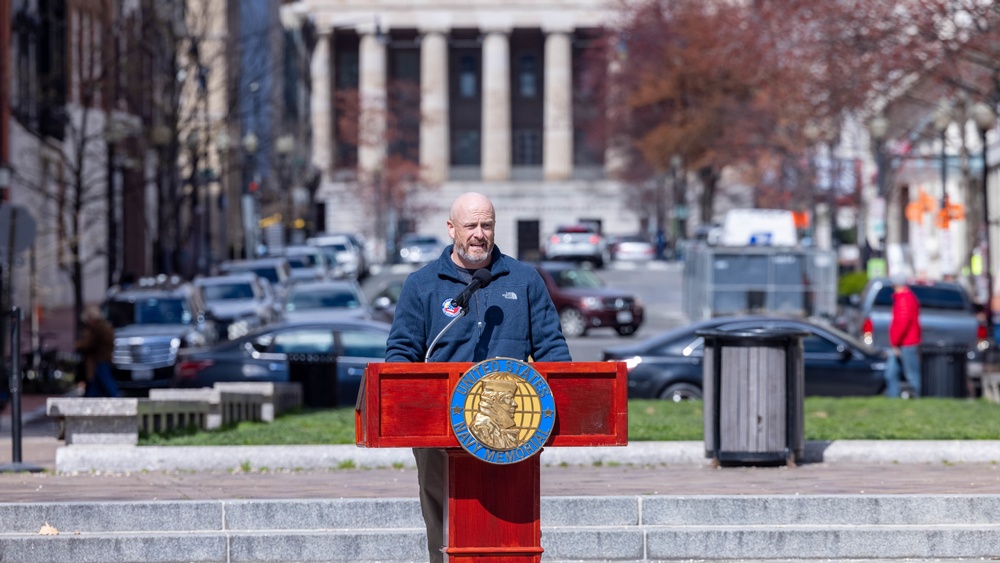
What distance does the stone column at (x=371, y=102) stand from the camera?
9575 centimetres

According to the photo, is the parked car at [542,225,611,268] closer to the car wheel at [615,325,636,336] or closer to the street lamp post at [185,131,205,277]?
the street lamp post at [185,131,205,277]

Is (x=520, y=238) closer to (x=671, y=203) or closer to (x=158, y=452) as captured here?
Result: (x=671, y=203)

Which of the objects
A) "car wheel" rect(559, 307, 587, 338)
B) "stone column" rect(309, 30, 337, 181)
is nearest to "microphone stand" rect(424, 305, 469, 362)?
"car wheel" rect(559, 307, 587, 338)

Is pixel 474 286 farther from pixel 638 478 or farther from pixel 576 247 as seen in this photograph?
pixel 576 247

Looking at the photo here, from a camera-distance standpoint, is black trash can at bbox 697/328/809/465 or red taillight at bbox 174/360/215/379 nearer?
black trash can at bbox 697/328/809/465

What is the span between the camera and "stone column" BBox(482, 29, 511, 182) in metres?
108

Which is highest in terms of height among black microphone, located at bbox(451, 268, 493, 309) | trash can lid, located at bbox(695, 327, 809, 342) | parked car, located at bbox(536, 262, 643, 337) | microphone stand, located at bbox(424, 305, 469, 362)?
black microphone, located at bbox(451, 268, 493, 309)

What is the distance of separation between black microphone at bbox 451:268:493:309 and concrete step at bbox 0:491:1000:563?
10.6ft

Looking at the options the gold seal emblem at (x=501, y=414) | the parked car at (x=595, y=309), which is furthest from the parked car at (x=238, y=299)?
the gold seal emblem at (x=501, y=414)

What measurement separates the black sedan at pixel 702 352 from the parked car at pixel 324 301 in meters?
11.2

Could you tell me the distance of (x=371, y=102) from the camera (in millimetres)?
98500

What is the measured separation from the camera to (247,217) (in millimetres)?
62656

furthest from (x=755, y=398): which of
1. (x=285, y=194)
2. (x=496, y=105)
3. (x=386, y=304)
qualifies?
(x=496, y=105)

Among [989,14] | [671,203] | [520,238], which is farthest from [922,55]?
[520,238]
